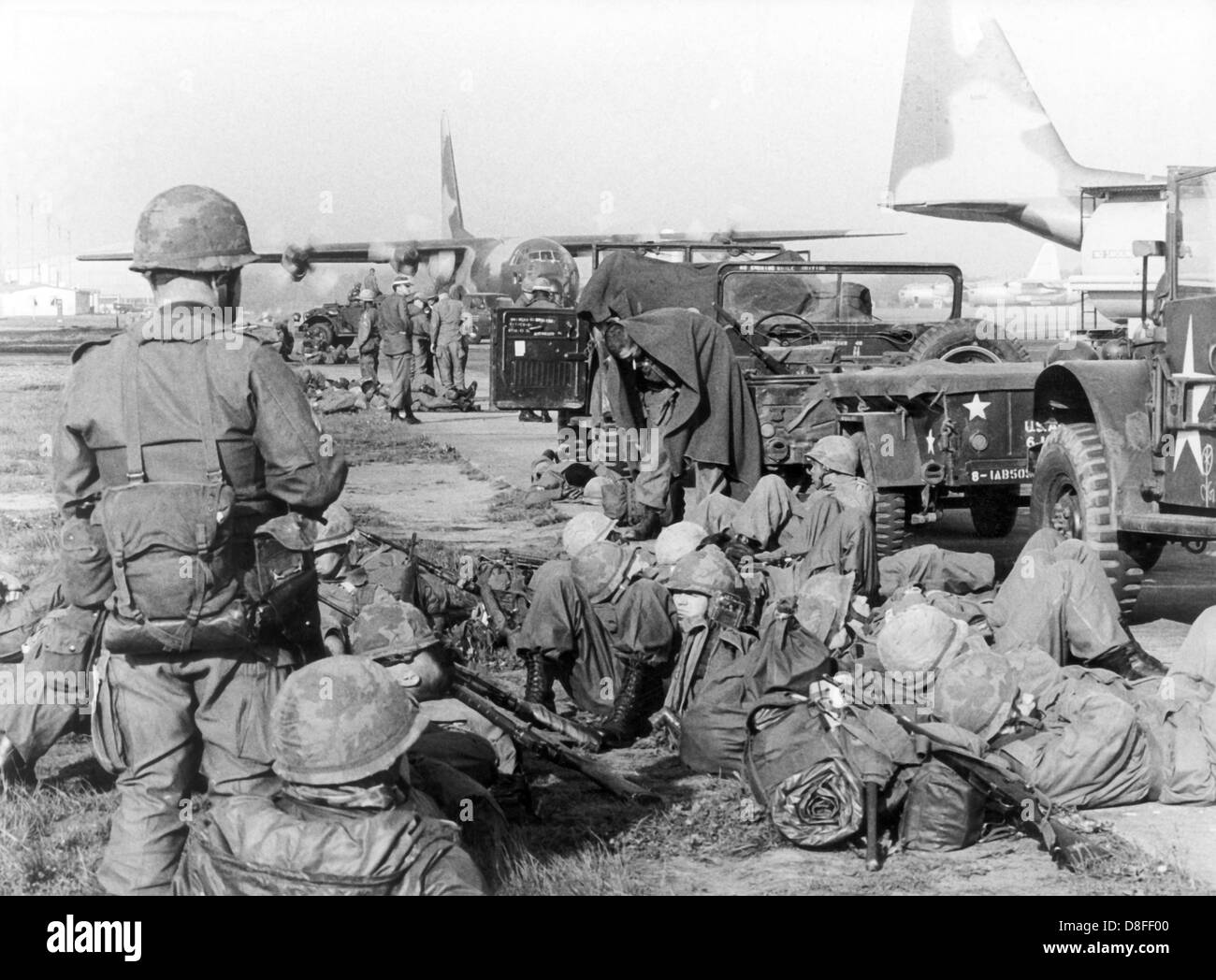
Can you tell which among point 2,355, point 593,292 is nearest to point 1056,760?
point 593,292

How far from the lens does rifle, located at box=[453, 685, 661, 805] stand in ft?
17.4

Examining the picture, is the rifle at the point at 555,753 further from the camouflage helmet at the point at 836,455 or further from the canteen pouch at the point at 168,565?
the camouflage helmet at the point at 836,455

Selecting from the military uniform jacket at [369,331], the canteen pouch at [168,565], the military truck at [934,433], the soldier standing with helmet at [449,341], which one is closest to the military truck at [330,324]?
the soldier standing with helmet at [449,341]

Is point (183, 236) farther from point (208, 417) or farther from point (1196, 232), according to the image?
point (1196, 232)

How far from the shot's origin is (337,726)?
3596 mm

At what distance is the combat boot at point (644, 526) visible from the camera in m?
10.6

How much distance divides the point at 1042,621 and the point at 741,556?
168 cm

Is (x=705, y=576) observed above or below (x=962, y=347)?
below

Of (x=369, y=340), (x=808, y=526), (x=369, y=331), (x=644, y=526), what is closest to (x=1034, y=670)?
(x=808, y=526)

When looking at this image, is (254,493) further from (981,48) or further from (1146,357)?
(981,48)

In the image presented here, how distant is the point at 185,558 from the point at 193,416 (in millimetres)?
361

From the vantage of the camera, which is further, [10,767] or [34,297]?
[34,297]

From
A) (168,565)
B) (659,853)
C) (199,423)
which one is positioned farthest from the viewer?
(659,853)

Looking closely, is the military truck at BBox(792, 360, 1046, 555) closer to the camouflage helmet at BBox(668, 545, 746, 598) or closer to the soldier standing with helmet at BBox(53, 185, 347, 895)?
the camouflage helmet at BBox(668, 545, 746, 598)
